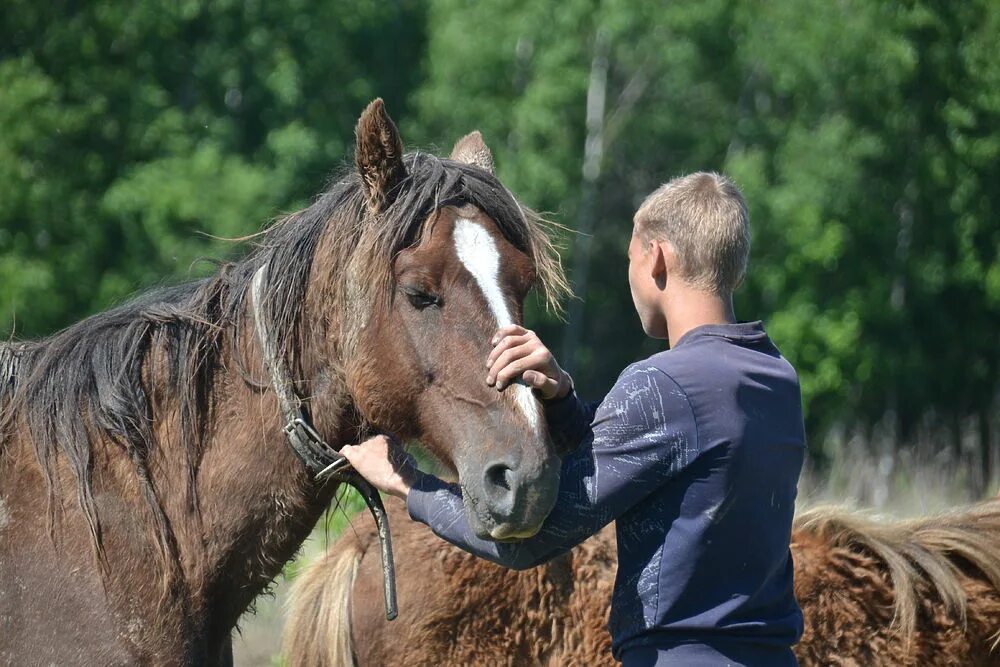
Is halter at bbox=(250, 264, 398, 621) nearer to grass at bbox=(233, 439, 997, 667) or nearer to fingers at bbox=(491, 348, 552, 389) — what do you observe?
grass at bbox=(233, 439, 997, 667)

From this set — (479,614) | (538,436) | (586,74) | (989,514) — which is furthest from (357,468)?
(586,74)

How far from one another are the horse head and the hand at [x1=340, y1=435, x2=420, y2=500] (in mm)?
51

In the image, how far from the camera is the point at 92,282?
21.6m

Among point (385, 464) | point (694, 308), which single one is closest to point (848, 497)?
point (694, 308)

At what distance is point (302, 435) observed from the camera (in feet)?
9.78

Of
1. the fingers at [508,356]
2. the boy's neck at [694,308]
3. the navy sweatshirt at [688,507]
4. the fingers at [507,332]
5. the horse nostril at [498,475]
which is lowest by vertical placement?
the navy sweatshirt at [688,507]

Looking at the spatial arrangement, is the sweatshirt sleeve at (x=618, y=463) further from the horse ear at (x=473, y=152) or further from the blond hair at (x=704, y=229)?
the horse ear at (x=473, y=152)

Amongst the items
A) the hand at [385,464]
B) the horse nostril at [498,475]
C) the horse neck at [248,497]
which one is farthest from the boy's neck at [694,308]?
the horse neck at [248,497]

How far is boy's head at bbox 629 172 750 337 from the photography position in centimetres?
274

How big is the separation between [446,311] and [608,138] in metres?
22.7

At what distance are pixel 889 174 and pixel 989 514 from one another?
19018mm

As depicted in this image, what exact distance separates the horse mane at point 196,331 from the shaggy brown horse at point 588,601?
4.36 feet

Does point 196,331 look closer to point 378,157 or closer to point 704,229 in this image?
point 378,157

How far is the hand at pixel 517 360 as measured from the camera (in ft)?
8.75
